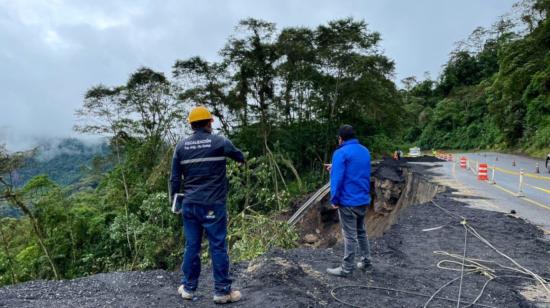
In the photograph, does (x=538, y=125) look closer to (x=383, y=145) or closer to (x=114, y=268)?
(x=383, y=145)

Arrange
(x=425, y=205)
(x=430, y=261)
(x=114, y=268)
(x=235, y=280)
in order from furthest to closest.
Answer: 1. (x=114, y=268)
2. (x=425, y=205)
3. (x=430, y=261)
4. (x=235, y=280)

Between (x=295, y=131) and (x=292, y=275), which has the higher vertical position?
(x=295, y=131)

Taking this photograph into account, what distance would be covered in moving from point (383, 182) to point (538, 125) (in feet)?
60.4

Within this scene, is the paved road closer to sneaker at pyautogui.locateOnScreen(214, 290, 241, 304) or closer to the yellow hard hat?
sneaker at pyautogui.locateOnScreen(214, 290, 241, 304)

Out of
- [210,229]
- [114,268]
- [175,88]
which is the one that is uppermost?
[175,88]

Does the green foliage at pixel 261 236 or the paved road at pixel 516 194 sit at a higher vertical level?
the paved road at pixel 516 194

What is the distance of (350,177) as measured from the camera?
4.93 metres

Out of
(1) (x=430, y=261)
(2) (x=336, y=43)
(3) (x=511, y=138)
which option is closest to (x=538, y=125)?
(3) (x=511, y=138)

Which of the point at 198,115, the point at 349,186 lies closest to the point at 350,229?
the point at 349,186

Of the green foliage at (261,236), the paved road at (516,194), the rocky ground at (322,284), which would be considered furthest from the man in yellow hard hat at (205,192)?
the paved road at (516,194)

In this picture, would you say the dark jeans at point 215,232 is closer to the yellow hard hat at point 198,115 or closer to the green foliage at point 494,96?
the yellow hard hat at point 198,115

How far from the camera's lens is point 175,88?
2559 cm

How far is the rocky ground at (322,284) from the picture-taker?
14.2ft

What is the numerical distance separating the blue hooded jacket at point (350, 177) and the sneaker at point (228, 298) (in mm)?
1586
